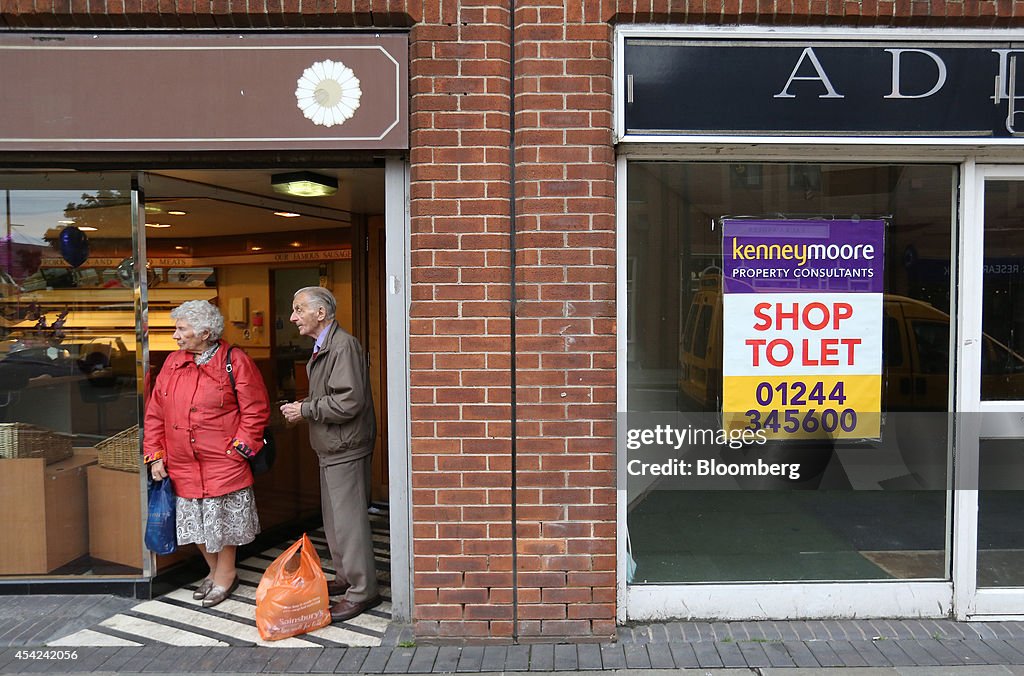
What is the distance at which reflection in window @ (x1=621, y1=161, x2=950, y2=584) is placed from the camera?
13.1 ft

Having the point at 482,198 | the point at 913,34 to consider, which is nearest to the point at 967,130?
the point at 913,34

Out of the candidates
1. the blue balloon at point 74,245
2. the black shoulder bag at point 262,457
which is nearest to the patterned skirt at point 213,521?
the black shoulder bag at point 262,457

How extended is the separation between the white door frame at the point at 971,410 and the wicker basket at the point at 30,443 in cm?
539

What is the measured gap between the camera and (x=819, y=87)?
3.72 metres

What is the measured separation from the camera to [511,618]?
3.76m

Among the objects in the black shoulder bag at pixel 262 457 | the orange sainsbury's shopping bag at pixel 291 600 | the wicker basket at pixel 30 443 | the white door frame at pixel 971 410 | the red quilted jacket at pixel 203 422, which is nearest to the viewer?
the orange sainsbury's shopping bag at pixel 291 600

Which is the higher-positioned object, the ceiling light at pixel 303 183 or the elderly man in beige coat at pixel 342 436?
the ceiling light at pixel 303 183

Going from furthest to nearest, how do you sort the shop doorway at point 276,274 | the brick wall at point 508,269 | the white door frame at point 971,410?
the shop doorway at point 276,274 → the white door frame at point 971,410 → the brick wall at point 508,269

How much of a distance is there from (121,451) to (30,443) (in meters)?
0.60

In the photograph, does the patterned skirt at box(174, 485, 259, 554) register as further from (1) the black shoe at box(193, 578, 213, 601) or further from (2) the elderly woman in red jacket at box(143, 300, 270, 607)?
(1) the black shoe at box(193, 578, 213, 601)

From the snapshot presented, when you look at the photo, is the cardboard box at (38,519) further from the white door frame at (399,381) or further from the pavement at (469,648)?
the white door frame at (399,381)

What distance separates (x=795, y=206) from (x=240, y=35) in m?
3.10

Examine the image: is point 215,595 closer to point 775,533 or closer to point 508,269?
point 508,269

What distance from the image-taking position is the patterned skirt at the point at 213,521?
4184 millimetres
